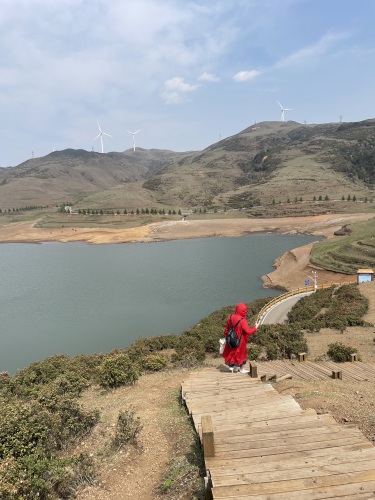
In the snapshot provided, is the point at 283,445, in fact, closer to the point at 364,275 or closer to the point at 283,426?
the point at 283,426

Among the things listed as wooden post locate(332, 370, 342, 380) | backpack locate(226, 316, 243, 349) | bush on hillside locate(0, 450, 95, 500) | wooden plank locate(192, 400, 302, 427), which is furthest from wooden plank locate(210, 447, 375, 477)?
wooden post locate(332, 370, 342, 380)

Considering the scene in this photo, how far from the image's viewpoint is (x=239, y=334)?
975 cm

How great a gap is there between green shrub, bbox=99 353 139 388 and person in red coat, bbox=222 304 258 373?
384 centimetres

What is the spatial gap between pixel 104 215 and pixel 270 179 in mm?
74706

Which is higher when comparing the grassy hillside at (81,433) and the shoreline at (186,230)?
the grassy hillside at (81,433)

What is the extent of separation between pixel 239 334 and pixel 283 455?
485 centimetres

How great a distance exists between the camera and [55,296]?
52.1 m

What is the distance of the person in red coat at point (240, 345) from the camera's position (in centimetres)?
948

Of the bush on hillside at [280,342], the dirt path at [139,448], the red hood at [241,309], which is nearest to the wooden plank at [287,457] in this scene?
the dirt path at [139,448]

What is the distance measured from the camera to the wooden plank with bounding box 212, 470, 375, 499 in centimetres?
415

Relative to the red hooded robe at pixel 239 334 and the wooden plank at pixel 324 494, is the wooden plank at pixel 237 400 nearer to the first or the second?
the red hooded robe at pixel 239 334

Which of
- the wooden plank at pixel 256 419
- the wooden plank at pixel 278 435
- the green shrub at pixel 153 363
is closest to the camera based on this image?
the wooden plank at pixel 278 435

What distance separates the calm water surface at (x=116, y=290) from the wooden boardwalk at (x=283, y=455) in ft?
89.7

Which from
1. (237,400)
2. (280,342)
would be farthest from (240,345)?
(280,342)
